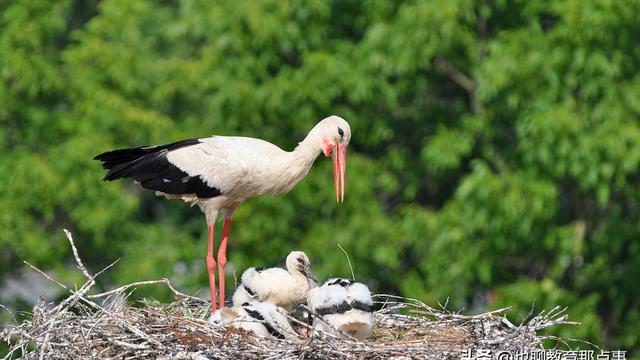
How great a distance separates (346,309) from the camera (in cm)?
1038

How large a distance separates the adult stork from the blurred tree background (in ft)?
16.7

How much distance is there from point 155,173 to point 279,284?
53.5 inches

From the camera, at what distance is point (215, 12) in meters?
18.5

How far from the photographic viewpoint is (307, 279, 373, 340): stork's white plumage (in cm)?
1034

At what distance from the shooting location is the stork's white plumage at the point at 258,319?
405 inches

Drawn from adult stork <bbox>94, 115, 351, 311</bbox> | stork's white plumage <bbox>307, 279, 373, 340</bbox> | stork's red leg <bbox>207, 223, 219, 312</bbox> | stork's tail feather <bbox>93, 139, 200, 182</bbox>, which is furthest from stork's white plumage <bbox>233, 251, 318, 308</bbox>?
stork's tail feather <bbox>93, 139, 200, 182</bbox>

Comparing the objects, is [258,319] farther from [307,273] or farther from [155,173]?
[155,173]

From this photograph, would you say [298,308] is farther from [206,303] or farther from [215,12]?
[215,12]

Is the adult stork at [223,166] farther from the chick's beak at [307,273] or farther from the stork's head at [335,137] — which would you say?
the chick's beak at [307,273]

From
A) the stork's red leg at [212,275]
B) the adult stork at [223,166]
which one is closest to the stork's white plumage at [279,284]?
the stork's red leg at [212,275]

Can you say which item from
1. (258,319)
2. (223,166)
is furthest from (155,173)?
(258,319)

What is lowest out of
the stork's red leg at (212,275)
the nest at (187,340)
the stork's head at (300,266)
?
the nest at (187,340)

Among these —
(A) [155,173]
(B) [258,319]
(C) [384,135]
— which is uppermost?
(C) [384,135]

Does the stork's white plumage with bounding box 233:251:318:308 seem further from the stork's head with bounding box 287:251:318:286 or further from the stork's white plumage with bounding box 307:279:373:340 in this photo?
the stork's white plumage with bounding box 307:279:373:340
